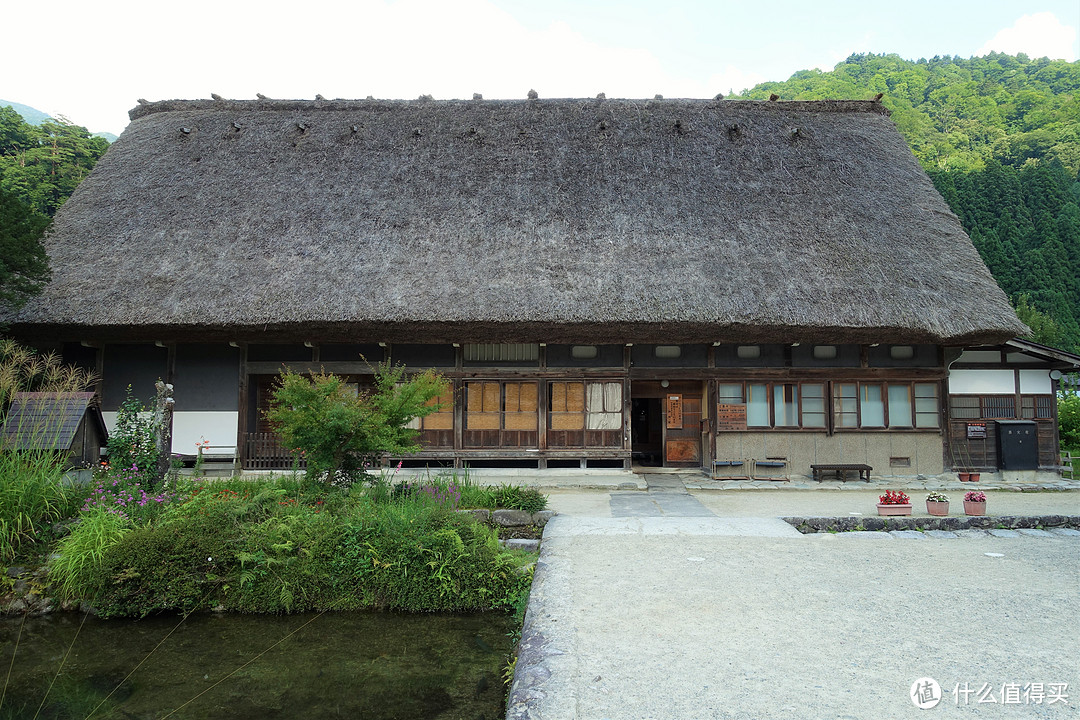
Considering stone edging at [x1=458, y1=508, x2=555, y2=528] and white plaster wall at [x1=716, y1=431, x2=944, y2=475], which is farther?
white plaster wall at [x1=716, y1=431, x2=944, y2=475]

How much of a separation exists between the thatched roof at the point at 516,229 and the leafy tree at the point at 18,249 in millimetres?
667

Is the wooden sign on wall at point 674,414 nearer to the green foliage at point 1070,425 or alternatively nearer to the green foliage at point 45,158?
the green foliage at point 1070,425

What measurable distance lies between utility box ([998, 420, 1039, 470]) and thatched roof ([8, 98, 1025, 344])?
88.1 inches

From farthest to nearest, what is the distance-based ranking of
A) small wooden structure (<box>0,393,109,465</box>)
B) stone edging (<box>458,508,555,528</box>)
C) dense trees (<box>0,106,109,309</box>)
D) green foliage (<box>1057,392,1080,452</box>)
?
dense trees (<box>0,106,109,309</box>)
green foliage (<box>1057,392,1080,452</box>)
stone edging (<box>458,508,555,528</box>)
small wooden structure (<box>0,393,109,465</box>)

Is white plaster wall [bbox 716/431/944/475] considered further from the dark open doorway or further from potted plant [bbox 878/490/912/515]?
potted plant [bbox 878/490/912/515]

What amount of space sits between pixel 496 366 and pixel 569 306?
7.43 feet

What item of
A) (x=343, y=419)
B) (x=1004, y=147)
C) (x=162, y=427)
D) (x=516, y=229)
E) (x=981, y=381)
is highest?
(x=1004, y=147)

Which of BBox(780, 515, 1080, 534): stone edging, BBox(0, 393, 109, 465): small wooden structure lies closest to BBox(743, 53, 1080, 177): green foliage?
BBox(780, 515, 1080, 534): stone edging

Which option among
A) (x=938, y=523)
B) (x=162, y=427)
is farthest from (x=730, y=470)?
(x=162, y=427)

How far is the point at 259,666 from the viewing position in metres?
4.68

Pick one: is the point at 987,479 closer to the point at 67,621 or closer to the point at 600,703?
the point at 600,703

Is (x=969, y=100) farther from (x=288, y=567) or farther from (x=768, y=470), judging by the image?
(x=288, y=567)

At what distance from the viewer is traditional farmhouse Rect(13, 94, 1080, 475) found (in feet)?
33.9

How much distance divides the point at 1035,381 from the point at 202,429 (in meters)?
15.7
